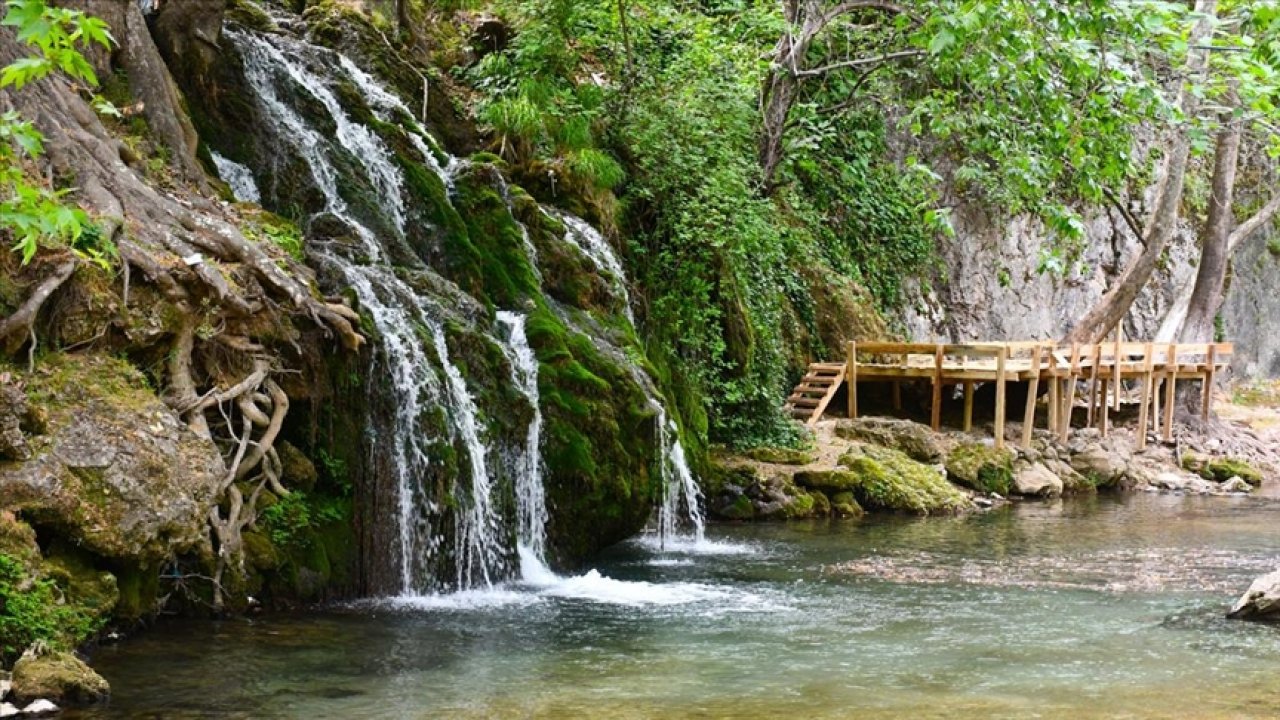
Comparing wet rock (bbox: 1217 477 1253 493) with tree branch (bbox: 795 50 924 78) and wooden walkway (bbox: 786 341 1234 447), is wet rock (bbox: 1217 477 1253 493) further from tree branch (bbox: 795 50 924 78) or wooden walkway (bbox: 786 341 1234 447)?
tree branch (bbox: 795 50 924 78)

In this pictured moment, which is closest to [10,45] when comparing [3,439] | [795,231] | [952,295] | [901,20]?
[3,439]

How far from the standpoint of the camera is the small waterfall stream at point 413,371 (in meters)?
11.9

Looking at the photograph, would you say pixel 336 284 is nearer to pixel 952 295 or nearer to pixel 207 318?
pixel 207 318

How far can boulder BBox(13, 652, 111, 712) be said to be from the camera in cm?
780

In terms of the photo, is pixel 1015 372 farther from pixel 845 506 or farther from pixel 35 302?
pixel 35 302

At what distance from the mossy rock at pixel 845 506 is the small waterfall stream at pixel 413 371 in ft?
11.0

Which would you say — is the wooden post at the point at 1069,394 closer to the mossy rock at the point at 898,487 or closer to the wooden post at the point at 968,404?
the wooden post at the point at 968,404

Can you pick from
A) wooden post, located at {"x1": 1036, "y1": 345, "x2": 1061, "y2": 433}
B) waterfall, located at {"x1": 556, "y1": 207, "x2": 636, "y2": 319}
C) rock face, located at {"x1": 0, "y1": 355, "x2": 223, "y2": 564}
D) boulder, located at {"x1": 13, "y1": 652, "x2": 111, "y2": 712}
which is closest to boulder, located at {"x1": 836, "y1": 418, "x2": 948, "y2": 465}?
wooden post, located at {"x1": 1036, "y1": 345, "x2": 1061, "y2": 433}

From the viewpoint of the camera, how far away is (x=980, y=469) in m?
21.8

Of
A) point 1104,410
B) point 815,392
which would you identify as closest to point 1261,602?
point 815,392

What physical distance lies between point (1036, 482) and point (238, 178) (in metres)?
13.5

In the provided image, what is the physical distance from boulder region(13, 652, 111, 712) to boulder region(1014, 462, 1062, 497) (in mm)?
16607

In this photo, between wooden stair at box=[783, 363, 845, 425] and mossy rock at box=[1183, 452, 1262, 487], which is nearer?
wooden stair at box=[783, 363, 845, 425]

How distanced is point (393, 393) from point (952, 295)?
2155 cm
